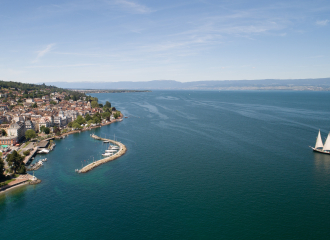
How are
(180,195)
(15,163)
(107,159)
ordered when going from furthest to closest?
(107,159) → (15,163) → (180,195)

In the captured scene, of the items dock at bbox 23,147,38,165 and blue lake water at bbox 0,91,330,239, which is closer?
blue lake water at bbox 0,91,330,239

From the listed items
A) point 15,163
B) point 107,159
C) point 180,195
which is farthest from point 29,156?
point 180,195

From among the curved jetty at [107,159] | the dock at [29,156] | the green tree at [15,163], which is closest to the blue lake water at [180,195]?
the curved jetty at [107,159]

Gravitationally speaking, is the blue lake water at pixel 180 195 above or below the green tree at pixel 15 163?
below

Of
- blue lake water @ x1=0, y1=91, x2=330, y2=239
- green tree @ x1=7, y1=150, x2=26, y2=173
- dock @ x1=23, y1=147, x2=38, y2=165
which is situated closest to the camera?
blue lake water @ x1=0, y1=91, x2=330, y2=239

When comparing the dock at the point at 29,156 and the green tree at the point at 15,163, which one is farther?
the dock at the point at 29,156

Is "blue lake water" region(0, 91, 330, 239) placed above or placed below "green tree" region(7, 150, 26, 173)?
below

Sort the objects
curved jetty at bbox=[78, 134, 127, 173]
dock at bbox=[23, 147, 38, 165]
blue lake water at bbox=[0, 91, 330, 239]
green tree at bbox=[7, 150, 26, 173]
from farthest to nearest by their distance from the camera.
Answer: dock at bbox=[23, 147, 38, 165] → curved jetty at bbox=[78, 134, 127, 173] → green tree at bbox=[7, 150, 26, 173] → blue lake water at bbox=[0, 91, 330, 239]

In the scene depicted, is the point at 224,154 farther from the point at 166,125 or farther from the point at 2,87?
the point at 2,87

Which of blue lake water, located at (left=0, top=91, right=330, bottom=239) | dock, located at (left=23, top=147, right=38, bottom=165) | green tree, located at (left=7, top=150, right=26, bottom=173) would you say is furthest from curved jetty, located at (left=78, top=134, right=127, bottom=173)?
dock, located at (left=23, top=147, right=38, bottom=165)

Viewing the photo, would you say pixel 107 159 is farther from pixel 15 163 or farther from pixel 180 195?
pixel 180 195

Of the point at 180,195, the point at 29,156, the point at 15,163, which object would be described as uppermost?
the point at 15,163

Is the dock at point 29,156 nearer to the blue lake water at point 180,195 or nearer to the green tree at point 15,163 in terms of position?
the blue lake water at point 180,195

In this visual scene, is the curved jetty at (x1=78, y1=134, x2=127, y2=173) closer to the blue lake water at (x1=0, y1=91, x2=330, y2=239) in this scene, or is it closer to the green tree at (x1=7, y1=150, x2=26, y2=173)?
the blue lake water at (x1=0, y1=91, x2=330, y2=239)
